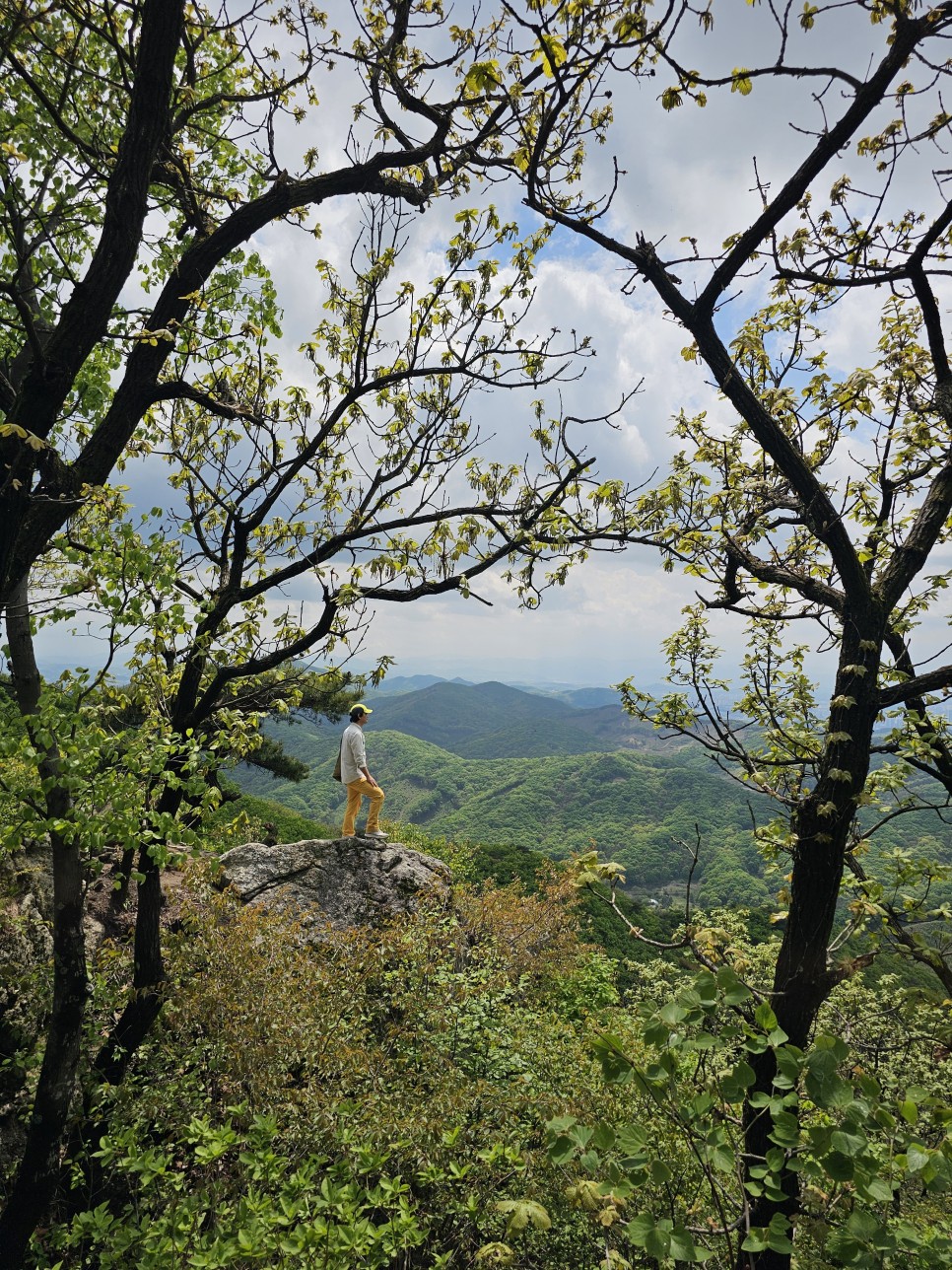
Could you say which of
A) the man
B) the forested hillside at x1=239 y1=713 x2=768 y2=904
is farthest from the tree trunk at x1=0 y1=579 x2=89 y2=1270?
the forested hillside at x1=239 y1=713 x2=768 y2=904

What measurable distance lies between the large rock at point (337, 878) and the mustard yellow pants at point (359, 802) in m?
0.42

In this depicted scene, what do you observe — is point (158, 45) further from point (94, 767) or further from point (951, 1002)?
point (951, 1002)

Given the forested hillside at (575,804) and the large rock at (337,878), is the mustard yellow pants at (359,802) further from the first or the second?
the forested hillside at (575,804)

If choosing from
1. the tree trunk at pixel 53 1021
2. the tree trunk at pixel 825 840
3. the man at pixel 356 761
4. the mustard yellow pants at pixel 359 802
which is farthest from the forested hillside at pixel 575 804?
the tree trunk at pixel 53 1021

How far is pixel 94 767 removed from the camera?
404cm

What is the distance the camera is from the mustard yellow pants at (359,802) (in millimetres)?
9797

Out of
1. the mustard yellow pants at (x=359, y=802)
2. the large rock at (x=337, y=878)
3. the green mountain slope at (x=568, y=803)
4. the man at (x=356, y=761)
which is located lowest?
the green mountain slope at (x=568, y=803)

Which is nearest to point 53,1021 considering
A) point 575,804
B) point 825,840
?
point 825,840

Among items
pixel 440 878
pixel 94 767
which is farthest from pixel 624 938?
pixel 94 767

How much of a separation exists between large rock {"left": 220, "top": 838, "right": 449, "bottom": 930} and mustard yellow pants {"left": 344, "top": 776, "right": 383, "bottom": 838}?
0.42 metres

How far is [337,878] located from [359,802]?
1324mm

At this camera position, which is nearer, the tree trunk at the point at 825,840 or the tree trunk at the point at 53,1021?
the tree trunk at the point at 825,840

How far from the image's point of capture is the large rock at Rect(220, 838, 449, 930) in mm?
9125

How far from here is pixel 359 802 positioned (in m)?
10.5
